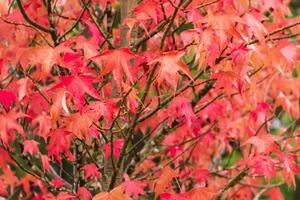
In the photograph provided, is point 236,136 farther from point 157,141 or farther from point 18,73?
point 18,73

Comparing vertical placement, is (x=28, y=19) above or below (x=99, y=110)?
above

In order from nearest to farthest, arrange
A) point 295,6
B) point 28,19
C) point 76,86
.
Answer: point 76,86, point 28,19, point 295,6

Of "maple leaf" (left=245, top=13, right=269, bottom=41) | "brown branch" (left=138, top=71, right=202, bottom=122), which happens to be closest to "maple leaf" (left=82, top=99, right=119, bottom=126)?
"brown branch" (left=138, top=71, right=202, bottom=122)

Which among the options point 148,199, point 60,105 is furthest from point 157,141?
point 60,105

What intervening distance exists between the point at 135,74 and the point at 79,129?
401 mm

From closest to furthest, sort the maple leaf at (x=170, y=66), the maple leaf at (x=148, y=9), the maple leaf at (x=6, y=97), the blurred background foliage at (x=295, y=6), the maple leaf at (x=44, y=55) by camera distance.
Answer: the maple leaf at (x=170, y=66) < the maple leaf at (x=44, y=55) < the maple leaf at (x=148, y=9) < the maple leaf at (x=6, y=97) < the blurred background foliage at (x=295, y=6)

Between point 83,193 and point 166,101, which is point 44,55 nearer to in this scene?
point 166,101

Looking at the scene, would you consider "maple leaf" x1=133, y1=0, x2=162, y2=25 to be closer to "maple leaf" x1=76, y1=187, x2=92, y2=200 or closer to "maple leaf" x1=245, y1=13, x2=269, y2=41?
"maple leaf" x1=245, y1=13, x2=269, y2=41

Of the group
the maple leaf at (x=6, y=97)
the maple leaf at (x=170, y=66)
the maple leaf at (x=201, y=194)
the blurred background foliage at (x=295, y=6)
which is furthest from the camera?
the blurred background foliage at (x=295, y=6)

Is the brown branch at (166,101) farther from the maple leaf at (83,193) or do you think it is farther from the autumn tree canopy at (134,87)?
the maple leaf at (83,193)

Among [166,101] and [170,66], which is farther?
[166,101]

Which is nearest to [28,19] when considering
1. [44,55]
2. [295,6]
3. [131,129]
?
[44,55]

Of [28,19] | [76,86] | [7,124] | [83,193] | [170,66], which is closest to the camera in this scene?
[170,66]

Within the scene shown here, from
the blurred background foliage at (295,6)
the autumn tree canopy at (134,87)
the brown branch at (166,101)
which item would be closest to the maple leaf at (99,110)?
the autumn tree canopy at (134,87)
